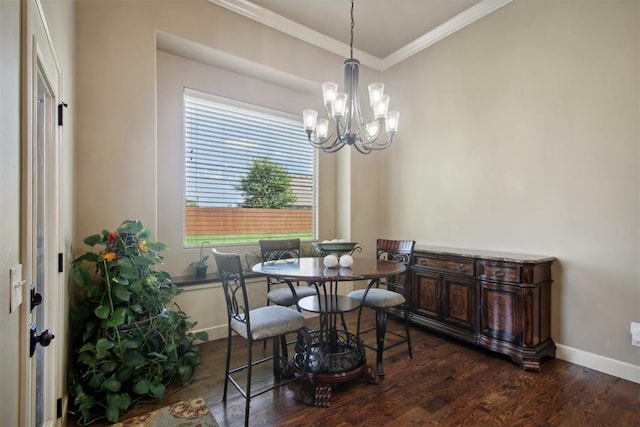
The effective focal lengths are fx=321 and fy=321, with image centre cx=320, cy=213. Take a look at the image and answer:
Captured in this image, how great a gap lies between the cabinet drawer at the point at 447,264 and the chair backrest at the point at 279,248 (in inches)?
51.5

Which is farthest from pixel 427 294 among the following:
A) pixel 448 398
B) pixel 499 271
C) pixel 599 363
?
pixel 599 363

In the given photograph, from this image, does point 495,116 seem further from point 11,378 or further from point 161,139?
point 11,378

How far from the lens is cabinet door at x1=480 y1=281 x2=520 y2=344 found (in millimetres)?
2668

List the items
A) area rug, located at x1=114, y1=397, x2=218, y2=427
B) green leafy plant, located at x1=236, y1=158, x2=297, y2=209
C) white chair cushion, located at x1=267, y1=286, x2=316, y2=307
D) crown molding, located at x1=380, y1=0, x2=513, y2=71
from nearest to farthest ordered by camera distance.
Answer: area rug, located at x1=114, y1=397, x2=218, y2=427 < white chair cushion, located at x1=267, y1=286, x2=316, y2=307 < crown molding, located at x1=380, y1=0, x2=513, y2=71 < green leafy plant, located at x1=236, y1=158, x2=297, y2=209

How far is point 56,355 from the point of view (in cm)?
174

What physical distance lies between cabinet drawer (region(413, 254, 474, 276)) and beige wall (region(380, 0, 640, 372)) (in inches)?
17.9

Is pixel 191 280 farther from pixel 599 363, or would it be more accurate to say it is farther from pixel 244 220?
pixel 599 363

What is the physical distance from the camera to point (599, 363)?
2545 mm

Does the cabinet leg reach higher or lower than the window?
lower

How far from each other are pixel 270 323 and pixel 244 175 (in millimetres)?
2067

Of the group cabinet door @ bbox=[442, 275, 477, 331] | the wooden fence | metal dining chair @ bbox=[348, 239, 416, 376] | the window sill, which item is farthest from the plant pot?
cabinet door @ bbox=[442, 275, 477, 331]

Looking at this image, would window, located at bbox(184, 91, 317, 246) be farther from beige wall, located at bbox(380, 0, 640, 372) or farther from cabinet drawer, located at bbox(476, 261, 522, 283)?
cabinet drawer, located at bbox(476, 261, 522, 283)

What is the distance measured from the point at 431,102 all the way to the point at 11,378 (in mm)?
4074

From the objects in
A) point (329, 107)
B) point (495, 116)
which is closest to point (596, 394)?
point (495, 116)
